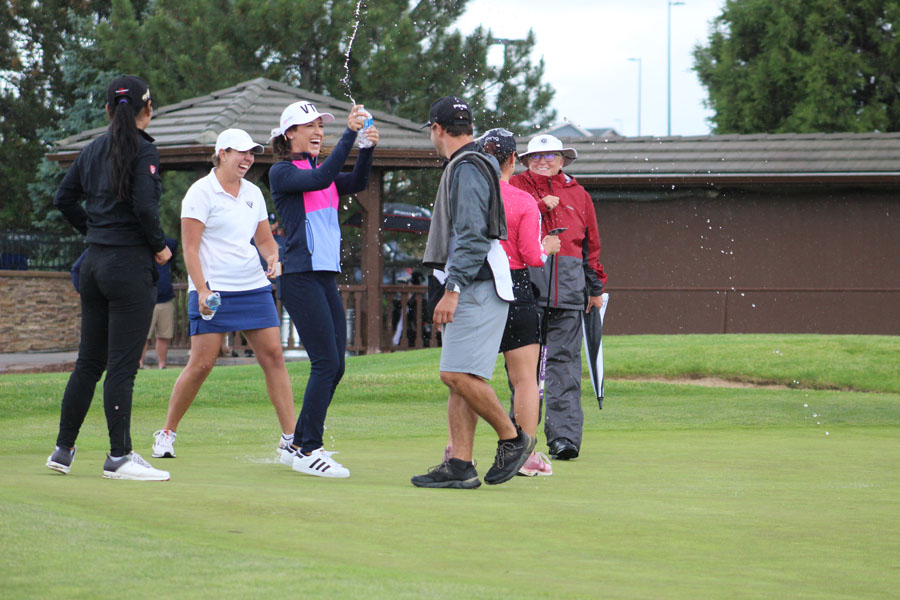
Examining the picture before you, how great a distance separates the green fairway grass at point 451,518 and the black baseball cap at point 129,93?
179 cm

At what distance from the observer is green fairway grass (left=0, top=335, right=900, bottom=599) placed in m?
3.65

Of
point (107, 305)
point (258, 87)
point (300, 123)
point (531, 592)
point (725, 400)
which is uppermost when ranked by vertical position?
point (258, 87)

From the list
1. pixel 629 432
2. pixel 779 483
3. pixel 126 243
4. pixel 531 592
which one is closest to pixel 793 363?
pixel 629 432

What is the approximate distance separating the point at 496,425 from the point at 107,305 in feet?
6.50

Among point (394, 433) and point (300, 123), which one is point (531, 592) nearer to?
point (300, 123)

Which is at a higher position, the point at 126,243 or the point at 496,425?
the point at 126,243

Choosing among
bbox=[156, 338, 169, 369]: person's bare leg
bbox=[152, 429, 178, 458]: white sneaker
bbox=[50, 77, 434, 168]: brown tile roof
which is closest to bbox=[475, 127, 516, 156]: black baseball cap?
bbox=[152, 429, 178, 458]: white sneaker

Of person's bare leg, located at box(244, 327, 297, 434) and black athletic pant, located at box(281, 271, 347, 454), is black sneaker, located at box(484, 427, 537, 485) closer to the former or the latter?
black athletic pant, located at box(281, 271, 347, 454)

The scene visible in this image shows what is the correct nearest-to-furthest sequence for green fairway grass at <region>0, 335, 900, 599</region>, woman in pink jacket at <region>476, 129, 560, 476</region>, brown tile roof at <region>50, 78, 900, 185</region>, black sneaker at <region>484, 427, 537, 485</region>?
green fairway grass at <region>0, 335, 900, 599</region> < black sneaker at <region>484, 427, 537, 485</region> < woman in pink jacket at <region>476, 129, 560, 476</region> < brown tile roof at <region>50, 78, 900, 185</region>

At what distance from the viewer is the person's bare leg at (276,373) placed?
7172mm

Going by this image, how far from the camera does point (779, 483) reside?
6488mm

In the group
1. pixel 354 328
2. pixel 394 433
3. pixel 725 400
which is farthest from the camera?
pixel 354 328

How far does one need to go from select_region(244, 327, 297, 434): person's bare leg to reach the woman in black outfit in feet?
3.67

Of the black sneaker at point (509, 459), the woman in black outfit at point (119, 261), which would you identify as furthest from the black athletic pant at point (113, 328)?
the black sneaker at point (509, 459)
